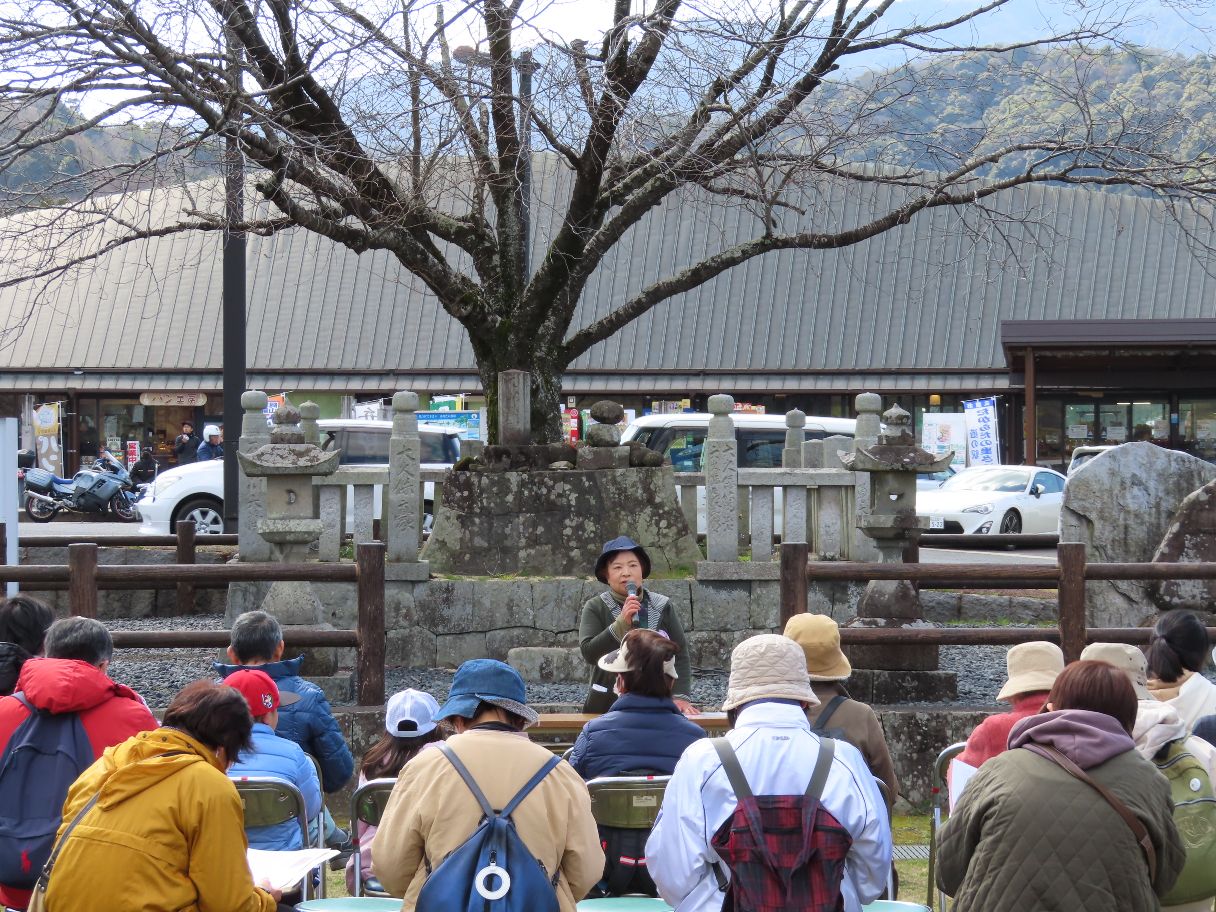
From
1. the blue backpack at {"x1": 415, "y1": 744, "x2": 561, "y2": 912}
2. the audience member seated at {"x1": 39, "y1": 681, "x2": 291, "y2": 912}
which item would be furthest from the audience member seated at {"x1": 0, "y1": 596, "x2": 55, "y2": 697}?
the blue backpack at {"x1": 415, "y1": 744, "x2": 561, "y2": 912}

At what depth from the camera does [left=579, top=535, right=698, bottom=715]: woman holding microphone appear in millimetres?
6332

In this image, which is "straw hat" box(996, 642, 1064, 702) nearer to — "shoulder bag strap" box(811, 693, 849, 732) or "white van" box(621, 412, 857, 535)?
"shoulder bag strap" box(811, 693, 849, 732)

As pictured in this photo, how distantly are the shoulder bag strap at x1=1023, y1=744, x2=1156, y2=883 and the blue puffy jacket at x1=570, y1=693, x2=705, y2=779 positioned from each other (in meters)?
1.37

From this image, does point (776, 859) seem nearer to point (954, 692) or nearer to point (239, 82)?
point (954, 692)

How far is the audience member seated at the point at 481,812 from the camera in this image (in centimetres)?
333

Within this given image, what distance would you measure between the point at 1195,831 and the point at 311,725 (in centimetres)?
334

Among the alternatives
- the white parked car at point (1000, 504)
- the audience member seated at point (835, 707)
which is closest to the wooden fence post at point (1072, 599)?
the audience member seated at point (835, 707)

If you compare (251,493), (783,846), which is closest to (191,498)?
(251,493)

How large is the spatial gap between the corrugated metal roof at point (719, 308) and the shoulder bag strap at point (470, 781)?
24.9 metres

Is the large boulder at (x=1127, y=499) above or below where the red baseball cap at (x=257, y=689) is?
above

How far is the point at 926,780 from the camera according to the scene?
7.67 m

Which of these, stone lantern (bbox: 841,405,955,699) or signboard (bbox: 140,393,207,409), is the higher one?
signboard (bbox: 140,393,207,409)

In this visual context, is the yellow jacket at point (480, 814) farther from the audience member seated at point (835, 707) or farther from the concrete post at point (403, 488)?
the concrete post at point (403, 488)

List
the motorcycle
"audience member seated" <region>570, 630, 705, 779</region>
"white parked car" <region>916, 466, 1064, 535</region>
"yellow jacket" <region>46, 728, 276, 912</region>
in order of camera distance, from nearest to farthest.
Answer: "yellow jacket" <region>46, 728, 276, 912</region> < "audience member seated" <region>570, 630, 705, 779</region> < "white parked car" <region>916, 466, 1064, 535</region> < the motorcycle
